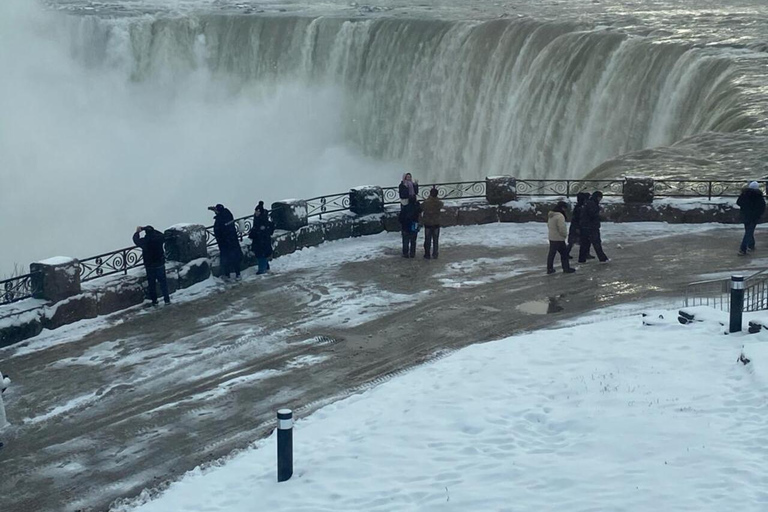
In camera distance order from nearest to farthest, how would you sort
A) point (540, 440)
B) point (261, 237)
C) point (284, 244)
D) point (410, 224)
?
1. point (540, 440)
2. point (261, 237)
3. point (410, 224)
4. point (284, 244)

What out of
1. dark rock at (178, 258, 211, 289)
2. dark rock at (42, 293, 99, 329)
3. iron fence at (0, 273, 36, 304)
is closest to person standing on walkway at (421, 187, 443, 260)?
dark rock at (178, 258, 211, 289)

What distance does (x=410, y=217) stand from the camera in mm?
18250

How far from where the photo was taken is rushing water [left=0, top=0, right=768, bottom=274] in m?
30.3

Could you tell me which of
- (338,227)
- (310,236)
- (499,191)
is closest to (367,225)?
(338,227)

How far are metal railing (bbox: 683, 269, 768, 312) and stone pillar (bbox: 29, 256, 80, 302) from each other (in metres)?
8.65

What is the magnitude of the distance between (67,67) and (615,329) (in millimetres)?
52492

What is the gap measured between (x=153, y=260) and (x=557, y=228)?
630 cm

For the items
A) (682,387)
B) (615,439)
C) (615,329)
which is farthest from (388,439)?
(615,329)

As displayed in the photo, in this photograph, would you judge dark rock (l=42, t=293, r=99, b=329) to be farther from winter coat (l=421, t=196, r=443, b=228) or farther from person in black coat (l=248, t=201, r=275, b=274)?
winter coat (l=421, t=196, r=443, b=228)

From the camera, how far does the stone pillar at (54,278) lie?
1506 cm

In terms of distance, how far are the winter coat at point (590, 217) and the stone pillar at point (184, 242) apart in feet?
20.5

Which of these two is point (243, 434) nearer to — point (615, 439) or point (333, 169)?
point (615, 439)

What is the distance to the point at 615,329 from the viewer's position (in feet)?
41.4

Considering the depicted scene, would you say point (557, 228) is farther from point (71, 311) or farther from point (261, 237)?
point (71, 311)
